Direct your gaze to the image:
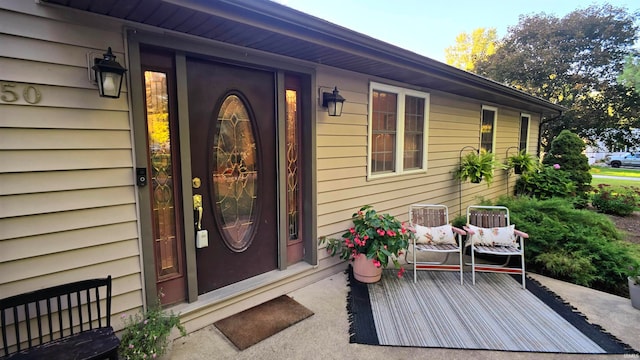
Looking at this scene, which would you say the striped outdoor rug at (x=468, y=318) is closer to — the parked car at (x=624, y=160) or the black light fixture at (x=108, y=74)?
the black light fixture at (x=108, y=74)

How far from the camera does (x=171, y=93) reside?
234cm

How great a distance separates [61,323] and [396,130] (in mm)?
4000

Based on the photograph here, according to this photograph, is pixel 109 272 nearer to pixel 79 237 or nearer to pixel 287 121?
pixel 79 237

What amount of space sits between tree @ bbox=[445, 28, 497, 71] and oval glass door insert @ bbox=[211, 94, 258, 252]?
22.4 m

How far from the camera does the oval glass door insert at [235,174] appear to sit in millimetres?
2689

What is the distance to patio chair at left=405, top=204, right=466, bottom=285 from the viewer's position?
3.44 metres

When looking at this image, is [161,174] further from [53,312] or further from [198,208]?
[53,312]

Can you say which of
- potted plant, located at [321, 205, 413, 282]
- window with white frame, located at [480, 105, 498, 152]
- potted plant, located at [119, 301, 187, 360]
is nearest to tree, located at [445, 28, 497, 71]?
window with white frame, located at [480, 105, 498, 152]

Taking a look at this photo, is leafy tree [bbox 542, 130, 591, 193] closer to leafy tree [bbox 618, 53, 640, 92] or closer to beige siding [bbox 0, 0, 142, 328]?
leafy tree [bbox 618, 53, 640, 92]

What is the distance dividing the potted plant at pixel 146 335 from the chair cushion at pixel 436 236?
261cm

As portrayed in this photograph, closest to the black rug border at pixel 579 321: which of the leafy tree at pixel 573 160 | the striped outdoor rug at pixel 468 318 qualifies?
the striped outdoor rug at pixel 468 318

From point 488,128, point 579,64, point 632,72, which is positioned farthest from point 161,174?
point 579,64

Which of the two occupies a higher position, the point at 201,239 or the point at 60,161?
the point at 60,161

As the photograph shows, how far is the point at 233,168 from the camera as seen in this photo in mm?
2781
